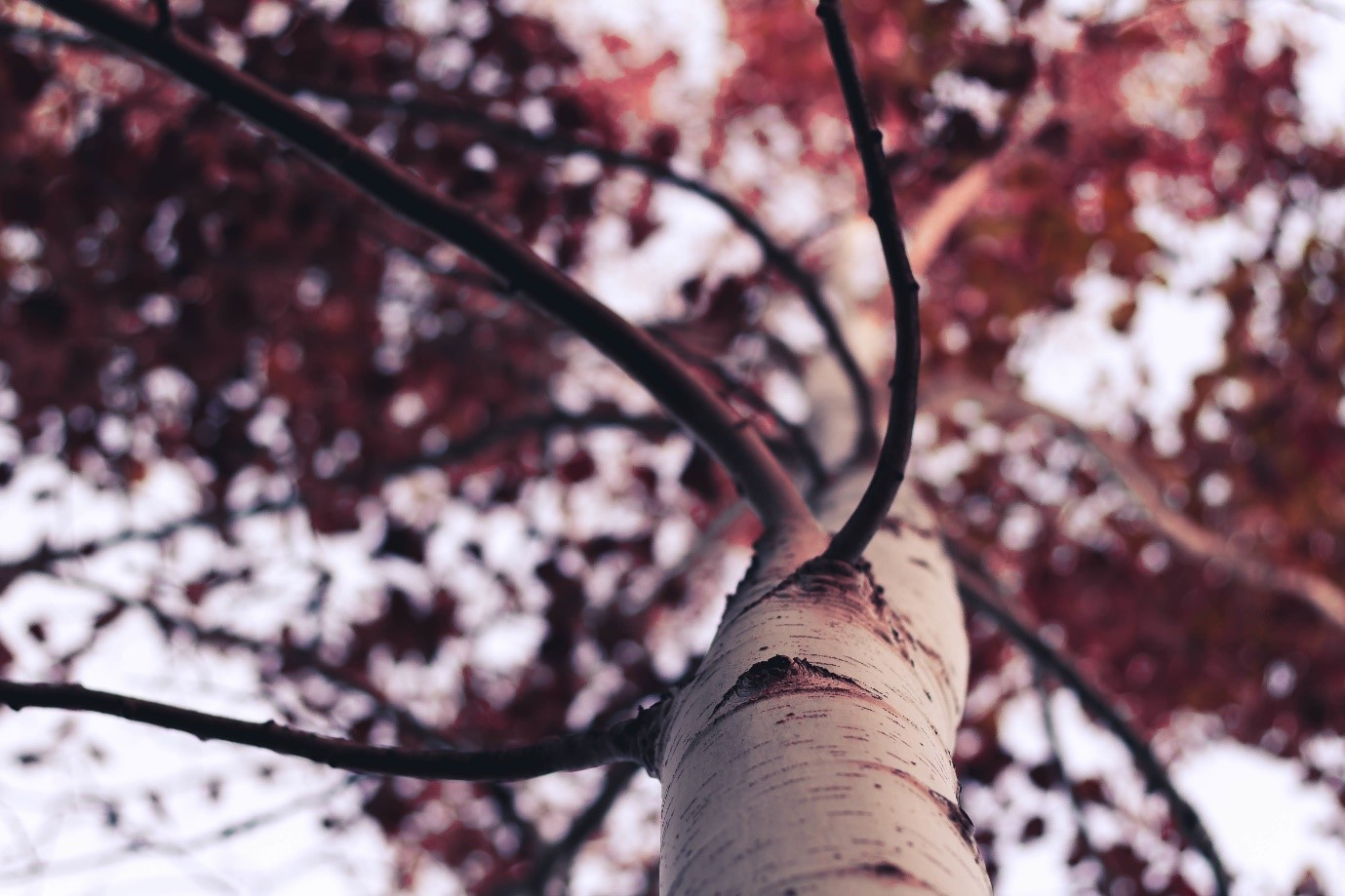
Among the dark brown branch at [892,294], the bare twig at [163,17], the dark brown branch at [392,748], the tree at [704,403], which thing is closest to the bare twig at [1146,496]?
the tree at [704,403]

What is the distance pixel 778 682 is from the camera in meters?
0.96

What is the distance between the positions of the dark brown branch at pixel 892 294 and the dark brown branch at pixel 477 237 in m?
0.30

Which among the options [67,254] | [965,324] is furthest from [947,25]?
[67,254]

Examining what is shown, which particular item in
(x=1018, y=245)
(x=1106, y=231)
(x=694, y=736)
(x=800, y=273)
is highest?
(x=1018, y=245)

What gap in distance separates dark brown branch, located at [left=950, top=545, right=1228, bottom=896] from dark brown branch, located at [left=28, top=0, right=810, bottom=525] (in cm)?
146

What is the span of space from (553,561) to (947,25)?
289cm

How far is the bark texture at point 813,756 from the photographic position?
0.77 m

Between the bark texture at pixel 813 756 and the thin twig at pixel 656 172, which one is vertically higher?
the thin twig at pixel 656 172

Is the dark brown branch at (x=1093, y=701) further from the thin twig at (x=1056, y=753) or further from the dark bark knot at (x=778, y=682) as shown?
the dark bark knot at (x=778, y=682)

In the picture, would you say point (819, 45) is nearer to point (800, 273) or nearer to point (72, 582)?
point (800, 273)

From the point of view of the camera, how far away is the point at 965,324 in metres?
6.24

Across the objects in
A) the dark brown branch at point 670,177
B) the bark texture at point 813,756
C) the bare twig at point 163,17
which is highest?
the dark brown branch at point 670,177

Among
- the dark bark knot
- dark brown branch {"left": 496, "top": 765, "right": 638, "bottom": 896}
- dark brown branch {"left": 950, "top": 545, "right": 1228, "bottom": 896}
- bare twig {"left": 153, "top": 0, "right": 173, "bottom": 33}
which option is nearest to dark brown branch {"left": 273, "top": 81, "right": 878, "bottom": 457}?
dark brown branch {"left": 950, "top": 545, "right": 1228, "bottom": 896}

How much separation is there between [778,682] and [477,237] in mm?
879
